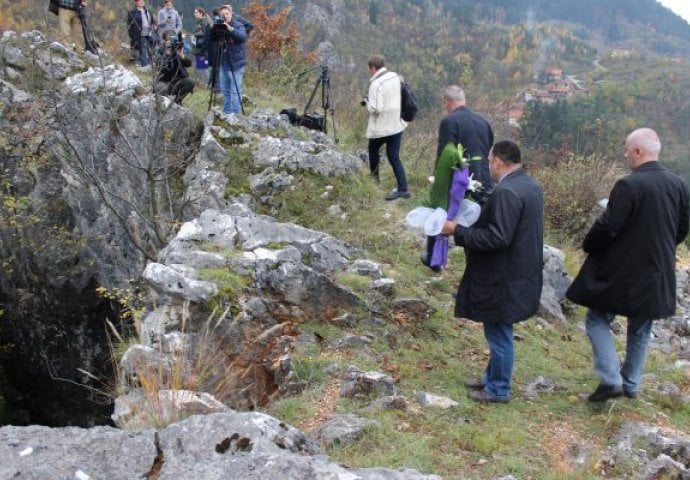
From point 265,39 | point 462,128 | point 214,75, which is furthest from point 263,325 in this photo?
point 265,39

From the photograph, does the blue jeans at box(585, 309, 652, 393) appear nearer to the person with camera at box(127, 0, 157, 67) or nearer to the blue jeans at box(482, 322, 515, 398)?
the blue jeans at box(482, 322, 515, 398)

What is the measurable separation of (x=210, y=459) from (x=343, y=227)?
5.52m

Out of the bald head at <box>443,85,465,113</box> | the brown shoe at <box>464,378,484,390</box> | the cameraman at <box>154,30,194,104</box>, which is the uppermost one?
the bald head at <box>443,85,465,113</box>

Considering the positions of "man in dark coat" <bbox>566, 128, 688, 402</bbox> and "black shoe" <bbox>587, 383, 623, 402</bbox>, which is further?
"black shoe" <bbox>587, 383, 623, 402</bbox>

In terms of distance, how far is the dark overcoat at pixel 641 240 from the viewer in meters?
3.83

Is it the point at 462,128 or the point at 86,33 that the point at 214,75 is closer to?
the point at 86,33

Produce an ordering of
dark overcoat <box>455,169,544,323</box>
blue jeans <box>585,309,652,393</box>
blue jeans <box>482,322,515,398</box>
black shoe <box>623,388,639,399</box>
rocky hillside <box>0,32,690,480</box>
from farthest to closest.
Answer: black shoe <box>623,388,639,399</box> < blue jeans <box>585,309,652,393</box> < blue jeans <box>482,322,515,398</box> < dark overcoat <box>455,169,544,323</box> < rocky hillside <box>0,32,690,480</box>

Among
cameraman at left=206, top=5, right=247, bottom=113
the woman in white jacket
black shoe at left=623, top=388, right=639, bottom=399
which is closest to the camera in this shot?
black shoe at left=623, top=388, right=639, bottom=399

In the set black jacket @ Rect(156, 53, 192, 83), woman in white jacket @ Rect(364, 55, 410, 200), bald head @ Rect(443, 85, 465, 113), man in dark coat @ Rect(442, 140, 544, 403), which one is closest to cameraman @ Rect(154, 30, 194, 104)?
black jacket @ Rect(156, 53, 192, 83)

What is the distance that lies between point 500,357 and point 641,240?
1182mm

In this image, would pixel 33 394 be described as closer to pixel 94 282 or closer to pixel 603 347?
pixel 94 282

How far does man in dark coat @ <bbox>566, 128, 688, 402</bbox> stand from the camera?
3834 millimetres

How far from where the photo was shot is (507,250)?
12.6ft

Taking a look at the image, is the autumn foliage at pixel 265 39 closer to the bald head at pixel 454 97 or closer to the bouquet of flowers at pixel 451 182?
the bald head at pixel 454 97
